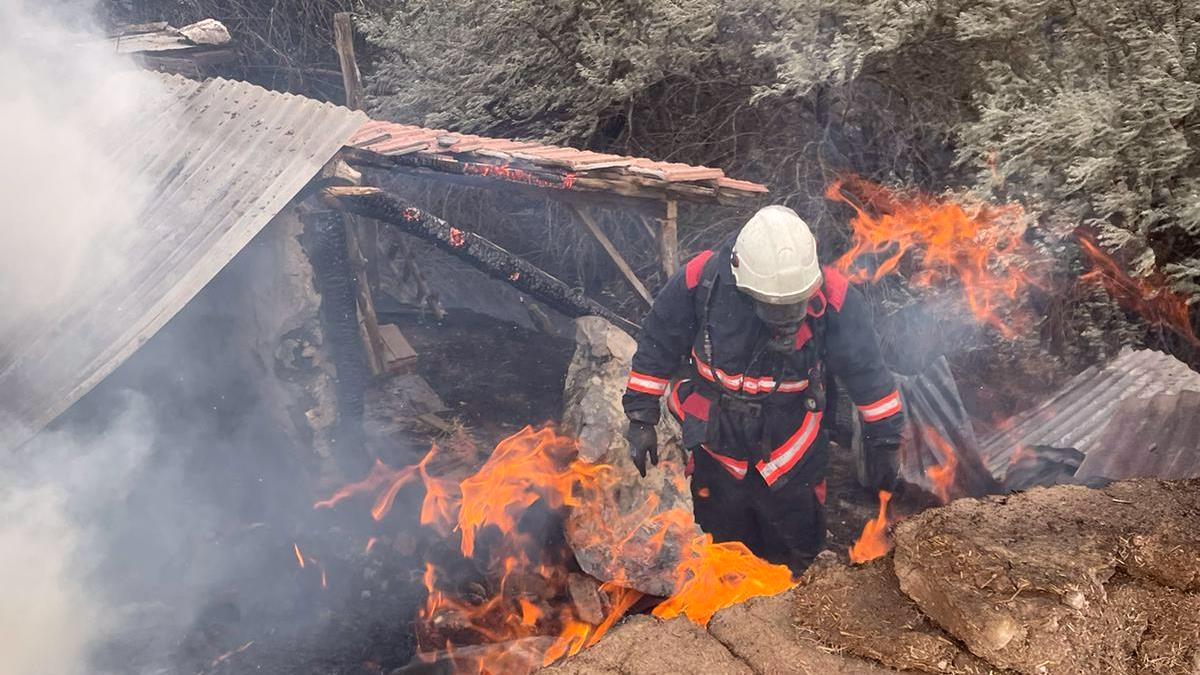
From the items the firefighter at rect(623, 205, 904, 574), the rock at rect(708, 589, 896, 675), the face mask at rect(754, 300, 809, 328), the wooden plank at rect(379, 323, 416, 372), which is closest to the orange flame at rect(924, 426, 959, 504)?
the firefighter at rect(623, 205, 904, 574)

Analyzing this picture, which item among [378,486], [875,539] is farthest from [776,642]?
[378,486]

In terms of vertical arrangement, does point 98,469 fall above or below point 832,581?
below

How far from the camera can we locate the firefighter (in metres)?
3.95

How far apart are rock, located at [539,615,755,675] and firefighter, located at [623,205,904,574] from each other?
218 centimetres

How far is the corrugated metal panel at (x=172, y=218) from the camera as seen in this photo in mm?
4258

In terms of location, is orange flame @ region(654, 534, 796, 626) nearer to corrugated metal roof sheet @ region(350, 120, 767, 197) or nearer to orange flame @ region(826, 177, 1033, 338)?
corrugated metal roof sheet @ region(350, 120, 767, 197)

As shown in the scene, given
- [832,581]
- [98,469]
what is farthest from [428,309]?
[832,581]

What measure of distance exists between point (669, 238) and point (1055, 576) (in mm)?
4666

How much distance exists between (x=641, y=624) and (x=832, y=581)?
538mm

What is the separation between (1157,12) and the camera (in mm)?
5359

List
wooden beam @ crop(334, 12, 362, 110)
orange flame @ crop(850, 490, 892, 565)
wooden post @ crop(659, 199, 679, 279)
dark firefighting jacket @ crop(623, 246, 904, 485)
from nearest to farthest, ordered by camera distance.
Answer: dark firefighting jacket @ crop(623, 246, 904, 485) < orange flame @ crop(850, 490, 892, 565) < wooden post @ crop(659, 199, 679, 279) < wooden beam @ crop(334, 12, 362, 110)

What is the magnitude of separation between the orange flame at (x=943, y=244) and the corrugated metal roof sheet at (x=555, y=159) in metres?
1.96

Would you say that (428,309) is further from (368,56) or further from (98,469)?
(98,469)

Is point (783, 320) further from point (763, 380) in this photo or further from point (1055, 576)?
point (1055, 576)
